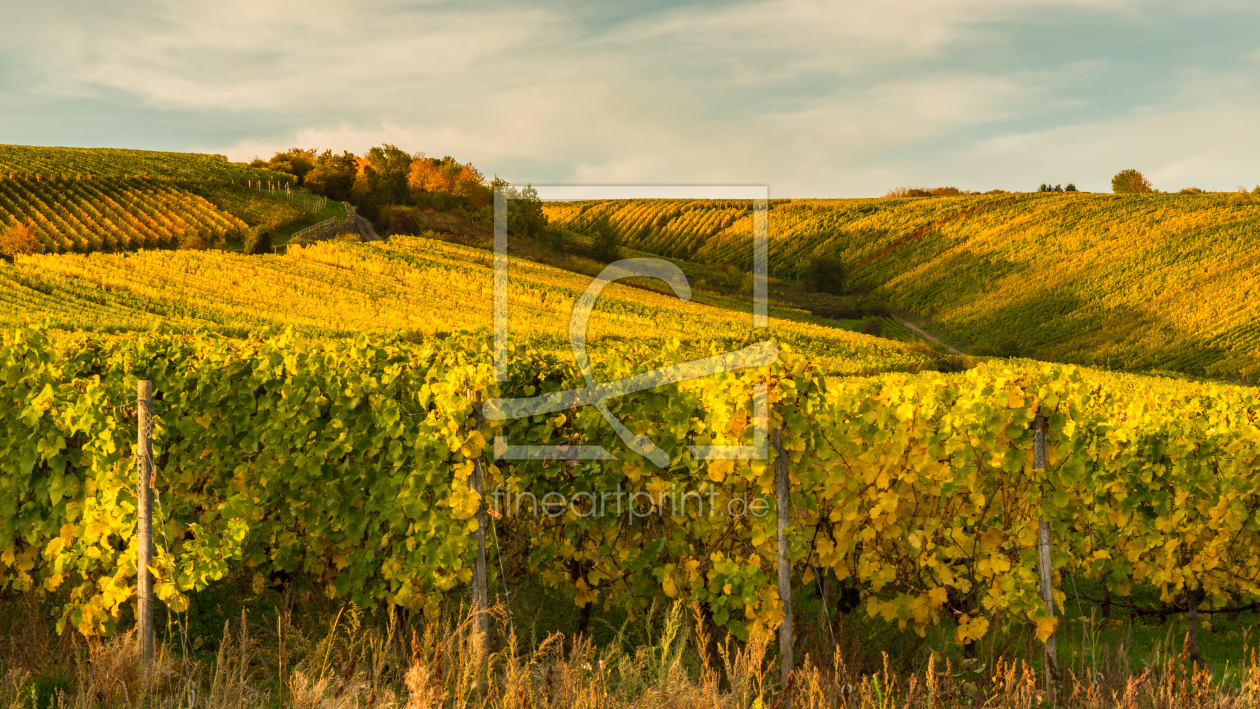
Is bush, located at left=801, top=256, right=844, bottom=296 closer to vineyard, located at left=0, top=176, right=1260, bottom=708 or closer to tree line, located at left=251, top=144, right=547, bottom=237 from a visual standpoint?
tree line, located at left=251, top=144, right=547, bottom=237

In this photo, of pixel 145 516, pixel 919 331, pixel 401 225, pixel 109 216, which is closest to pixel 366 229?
pixel 401 225

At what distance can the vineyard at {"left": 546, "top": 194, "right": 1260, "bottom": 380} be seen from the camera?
53312mm

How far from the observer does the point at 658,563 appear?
5.62 meters

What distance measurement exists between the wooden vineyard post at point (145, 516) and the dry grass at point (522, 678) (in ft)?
0.43

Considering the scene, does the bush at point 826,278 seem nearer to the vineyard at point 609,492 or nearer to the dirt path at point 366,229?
the dirt path at point 366,229

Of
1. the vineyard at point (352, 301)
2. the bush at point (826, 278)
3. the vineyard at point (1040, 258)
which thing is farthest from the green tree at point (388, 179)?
the bush at point (826, 278)

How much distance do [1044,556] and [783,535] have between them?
1.68 meters

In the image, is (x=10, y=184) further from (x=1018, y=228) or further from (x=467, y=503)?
(x=1018, y=228)

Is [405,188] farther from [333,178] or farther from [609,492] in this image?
[609,492]

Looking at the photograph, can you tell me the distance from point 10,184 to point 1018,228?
9073cm

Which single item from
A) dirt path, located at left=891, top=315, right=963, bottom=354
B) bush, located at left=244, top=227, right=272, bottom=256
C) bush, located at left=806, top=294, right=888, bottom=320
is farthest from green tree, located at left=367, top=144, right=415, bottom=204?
dirt path, located at left=891, top=315, right=963, bottom=354

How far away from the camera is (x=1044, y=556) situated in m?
4.88

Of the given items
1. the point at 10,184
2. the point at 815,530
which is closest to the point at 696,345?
the point at 815,530

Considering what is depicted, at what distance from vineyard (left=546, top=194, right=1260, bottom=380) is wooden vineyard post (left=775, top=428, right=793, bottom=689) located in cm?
5078
